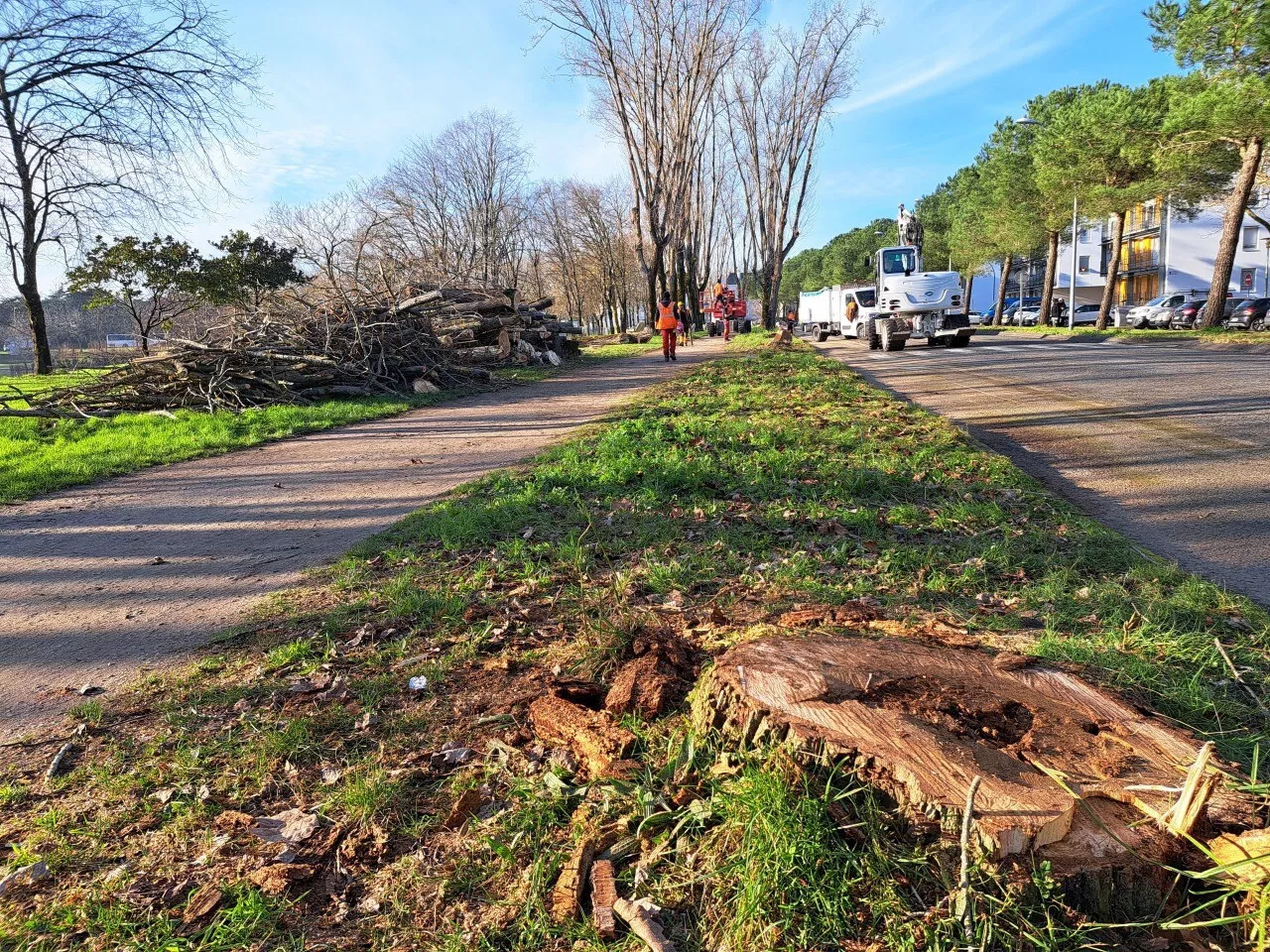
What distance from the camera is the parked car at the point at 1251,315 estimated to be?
2983cm

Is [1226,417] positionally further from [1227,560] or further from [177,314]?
[177,314]

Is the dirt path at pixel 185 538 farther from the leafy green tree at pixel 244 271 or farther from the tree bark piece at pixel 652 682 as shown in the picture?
the leafy green tree at pixel 244 271

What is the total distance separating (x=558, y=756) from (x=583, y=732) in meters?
0.11

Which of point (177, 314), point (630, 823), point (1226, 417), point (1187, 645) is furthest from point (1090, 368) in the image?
point (177, 314)

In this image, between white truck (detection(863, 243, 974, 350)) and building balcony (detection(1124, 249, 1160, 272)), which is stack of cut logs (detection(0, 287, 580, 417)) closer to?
white truck (detection(863, 243, 974, 350))

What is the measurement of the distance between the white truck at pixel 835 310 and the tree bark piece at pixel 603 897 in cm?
2384

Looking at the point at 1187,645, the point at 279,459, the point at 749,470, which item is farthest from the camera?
the point at 279,459

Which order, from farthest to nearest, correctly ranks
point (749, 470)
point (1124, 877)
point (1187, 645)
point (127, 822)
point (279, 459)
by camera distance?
point (279, 459)
point (749, 470)
point (1187, 645)
point (127, 822)
point (1124, 877)

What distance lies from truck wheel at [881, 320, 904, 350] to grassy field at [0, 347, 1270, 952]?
59.0ft

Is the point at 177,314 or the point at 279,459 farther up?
the point at 177,314

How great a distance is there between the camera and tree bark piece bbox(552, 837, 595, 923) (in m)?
1.86

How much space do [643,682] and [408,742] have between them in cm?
89

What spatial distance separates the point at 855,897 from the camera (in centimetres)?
172

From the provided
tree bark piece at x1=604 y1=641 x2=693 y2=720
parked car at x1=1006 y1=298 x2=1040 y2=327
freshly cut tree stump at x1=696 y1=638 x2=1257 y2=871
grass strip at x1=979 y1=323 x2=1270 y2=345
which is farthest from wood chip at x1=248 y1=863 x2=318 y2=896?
parked car at x1=1006 y1=298 x2=1040 y2=327
